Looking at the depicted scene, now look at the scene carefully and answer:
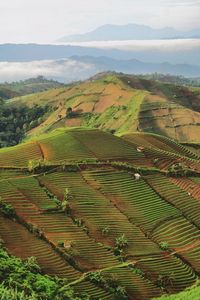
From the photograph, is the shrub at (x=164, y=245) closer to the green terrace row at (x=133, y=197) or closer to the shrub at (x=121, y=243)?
the green terrace row at (x=133, y=197)

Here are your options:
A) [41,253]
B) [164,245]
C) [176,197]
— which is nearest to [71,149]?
[176,197]

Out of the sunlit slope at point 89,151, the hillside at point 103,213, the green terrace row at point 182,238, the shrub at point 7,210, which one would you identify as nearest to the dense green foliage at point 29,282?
the hillside at point 103,213

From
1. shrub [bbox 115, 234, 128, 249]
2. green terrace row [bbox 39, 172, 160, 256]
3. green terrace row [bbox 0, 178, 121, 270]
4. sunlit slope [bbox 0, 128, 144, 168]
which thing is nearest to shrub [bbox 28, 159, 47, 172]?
sunlit slope [bbox 0, 128, 144, 168]

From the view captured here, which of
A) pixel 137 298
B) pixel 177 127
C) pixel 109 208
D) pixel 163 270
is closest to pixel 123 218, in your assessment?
pixel 109 208

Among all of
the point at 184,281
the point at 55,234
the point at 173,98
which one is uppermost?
the point at 55,234

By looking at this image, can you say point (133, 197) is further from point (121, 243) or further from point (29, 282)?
point (29, 282)

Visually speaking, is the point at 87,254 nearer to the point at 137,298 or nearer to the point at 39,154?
the point at 137,298
